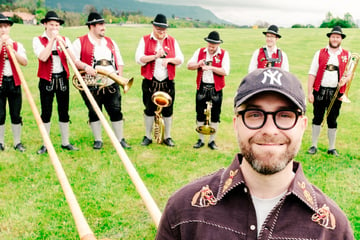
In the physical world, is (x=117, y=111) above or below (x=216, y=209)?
below

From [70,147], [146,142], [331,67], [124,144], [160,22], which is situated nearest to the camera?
[331,67]

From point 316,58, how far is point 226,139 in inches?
114

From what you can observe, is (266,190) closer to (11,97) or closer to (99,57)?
(99,57)

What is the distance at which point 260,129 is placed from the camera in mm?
1830

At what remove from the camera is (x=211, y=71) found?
7.88 m

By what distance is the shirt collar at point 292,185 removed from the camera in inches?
72.7

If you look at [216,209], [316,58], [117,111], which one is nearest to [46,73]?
[117,111]

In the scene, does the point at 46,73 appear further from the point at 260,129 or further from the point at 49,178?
the point at 260,129

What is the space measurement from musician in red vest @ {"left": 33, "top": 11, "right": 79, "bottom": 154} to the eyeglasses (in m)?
5.98

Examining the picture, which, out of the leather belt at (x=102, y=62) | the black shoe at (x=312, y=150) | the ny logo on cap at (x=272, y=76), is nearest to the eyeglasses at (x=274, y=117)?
the ny logo on cap at (x=272, y=76)

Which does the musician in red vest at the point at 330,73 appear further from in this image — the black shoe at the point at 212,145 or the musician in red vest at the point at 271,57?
the black shoe at the point at 212,145

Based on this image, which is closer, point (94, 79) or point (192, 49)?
point (94, 79)

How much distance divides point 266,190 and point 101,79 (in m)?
6.14

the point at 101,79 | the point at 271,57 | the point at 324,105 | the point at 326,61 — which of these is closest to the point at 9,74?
the point at 101,79
